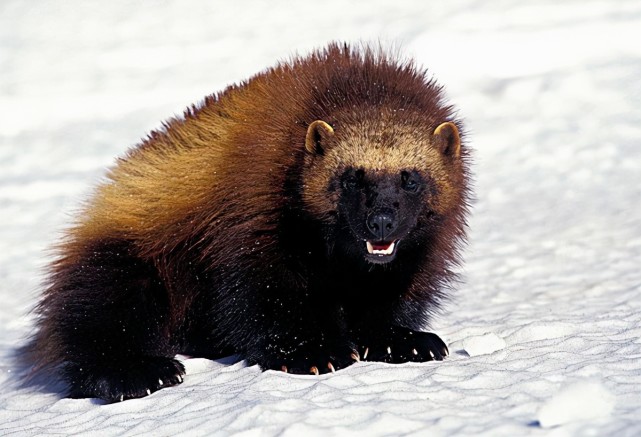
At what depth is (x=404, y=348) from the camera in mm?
3918

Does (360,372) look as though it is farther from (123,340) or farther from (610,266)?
(610,266)

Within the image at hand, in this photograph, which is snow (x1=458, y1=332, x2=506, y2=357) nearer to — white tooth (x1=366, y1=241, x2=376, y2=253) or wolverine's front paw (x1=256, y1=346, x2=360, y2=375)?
wolverine's front paw (x1=256, y1=346, x2=360, y2=375)

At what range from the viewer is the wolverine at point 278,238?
3.70m

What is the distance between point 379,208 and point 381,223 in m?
0.06

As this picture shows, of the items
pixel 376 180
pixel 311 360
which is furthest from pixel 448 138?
pixel 311 360

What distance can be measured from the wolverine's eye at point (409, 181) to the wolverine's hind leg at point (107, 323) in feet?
3.54

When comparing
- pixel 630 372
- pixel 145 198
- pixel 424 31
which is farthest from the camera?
pixel 424 31

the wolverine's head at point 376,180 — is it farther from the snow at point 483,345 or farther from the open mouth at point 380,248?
the snow at point 483,345

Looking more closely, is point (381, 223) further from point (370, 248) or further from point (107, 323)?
point (107, 323)

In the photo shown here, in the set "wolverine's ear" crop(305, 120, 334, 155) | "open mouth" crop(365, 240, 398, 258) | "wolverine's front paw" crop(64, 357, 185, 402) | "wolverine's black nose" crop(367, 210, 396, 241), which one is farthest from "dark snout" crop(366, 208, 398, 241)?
"wolverine's front paw" crop(64, 357, 185, 402)

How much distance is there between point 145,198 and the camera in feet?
13.7

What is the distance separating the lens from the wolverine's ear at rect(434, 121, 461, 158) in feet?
12.5

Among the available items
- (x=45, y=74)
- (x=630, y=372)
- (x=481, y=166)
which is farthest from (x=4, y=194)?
(x=630, y=372)

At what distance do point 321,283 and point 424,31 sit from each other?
659 centimetres
